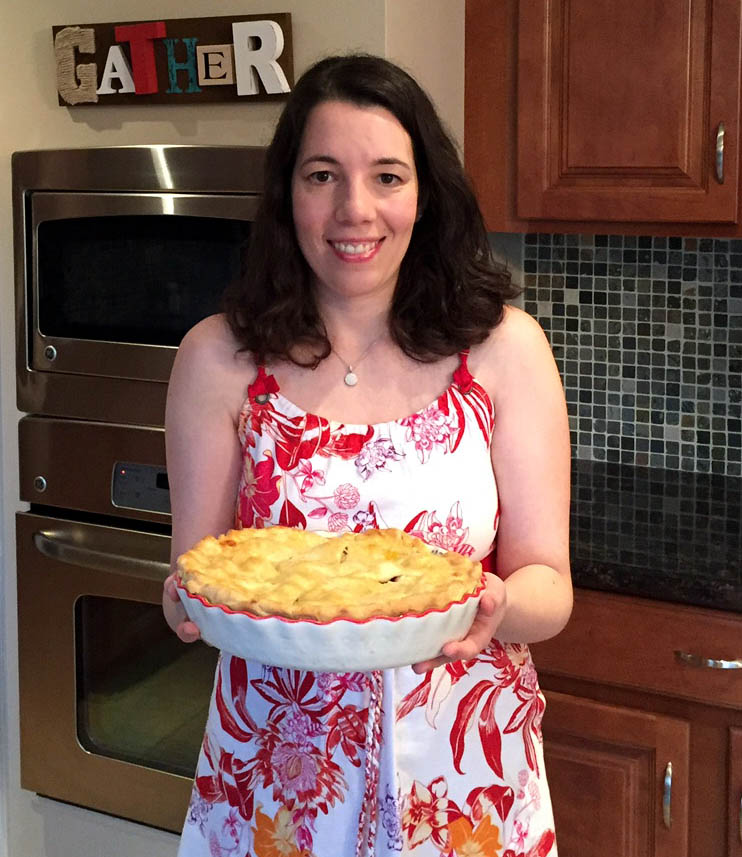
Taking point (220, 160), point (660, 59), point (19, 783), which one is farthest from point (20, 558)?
point (660, 59)

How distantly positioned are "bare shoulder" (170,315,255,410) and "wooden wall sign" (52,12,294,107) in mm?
601

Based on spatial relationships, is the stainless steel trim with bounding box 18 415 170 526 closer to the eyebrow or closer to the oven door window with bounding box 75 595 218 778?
the oven door window with bounding box 75 595 218 778

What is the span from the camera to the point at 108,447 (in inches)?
84.0

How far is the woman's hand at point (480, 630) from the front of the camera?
1.14 metres

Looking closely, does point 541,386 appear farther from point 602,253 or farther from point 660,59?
point 602,253

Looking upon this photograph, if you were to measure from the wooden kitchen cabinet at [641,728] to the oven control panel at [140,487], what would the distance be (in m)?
0.69

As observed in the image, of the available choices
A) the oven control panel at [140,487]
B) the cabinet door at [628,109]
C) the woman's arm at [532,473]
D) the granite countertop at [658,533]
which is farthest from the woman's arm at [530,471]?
the oven control panel at [140,487]

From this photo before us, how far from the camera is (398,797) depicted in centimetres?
140

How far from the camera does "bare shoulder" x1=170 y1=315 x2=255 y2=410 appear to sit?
147 centimetres

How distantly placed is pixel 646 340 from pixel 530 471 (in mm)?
1153

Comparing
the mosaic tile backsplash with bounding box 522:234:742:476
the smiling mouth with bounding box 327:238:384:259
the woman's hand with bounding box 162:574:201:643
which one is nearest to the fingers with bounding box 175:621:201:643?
the woman's hand with bounding box 162:574:201:643

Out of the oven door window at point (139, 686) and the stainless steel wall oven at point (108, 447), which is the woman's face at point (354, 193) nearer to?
the stainless steel wall oven at point (108, 447)

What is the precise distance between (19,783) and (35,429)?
0.76m

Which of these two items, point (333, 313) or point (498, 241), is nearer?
point (333, 313)
